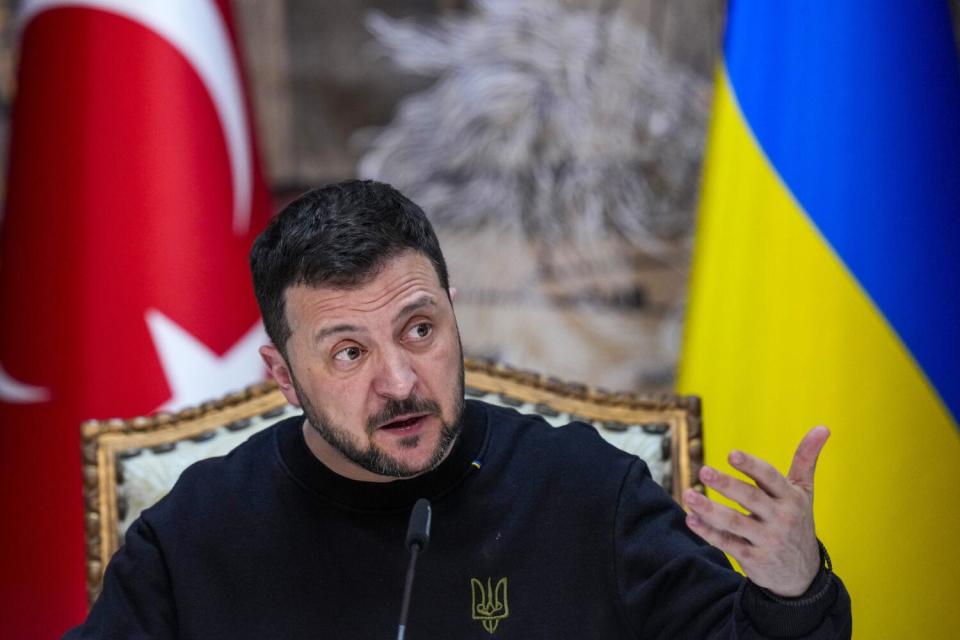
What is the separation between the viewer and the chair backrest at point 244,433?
1.86 meters

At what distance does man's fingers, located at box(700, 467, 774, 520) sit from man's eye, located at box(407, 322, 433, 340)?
1.49 ft

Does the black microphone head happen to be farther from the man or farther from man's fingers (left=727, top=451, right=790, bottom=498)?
man's fingers (left=727, top=451, right=790, bottom=498)

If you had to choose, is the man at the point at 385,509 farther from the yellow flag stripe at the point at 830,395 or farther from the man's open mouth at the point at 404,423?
the yellow flag stripe at the point at 830,395

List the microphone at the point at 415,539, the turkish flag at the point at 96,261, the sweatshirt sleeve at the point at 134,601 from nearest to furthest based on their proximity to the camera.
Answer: the microphone at the point at 415,539, the sweatshirt sleeve at the point at 134,601, the turkish flag at the point at 96,261

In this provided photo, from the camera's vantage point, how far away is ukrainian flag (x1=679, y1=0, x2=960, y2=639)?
1.91 meters

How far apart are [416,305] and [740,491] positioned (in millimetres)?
490

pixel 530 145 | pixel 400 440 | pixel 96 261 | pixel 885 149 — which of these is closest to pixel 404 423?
pixel 400 440

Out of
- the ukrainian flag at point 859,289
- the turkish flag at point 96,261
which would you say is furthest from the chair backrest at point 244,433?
the turkish flag at point 96,261

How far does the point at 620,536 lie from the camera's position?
1552 millimetres

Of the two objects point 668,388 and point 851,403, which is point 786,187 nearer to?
point 851,403

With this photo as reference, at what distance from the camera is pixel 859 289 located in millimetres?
2037

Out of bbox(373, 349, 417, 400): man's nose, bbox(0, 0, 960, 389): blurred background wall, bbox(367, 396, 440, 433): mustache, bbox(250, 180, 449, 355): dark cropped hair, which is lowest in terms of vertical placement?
bbox(367, 396, 440, 433): mustache

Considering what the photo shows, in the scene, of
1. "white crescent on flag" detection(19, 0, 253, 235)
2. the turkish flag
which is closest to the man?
the turkish flag

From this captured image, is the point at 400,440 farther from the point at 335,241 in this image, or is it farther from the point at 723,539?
the point at 723,539
